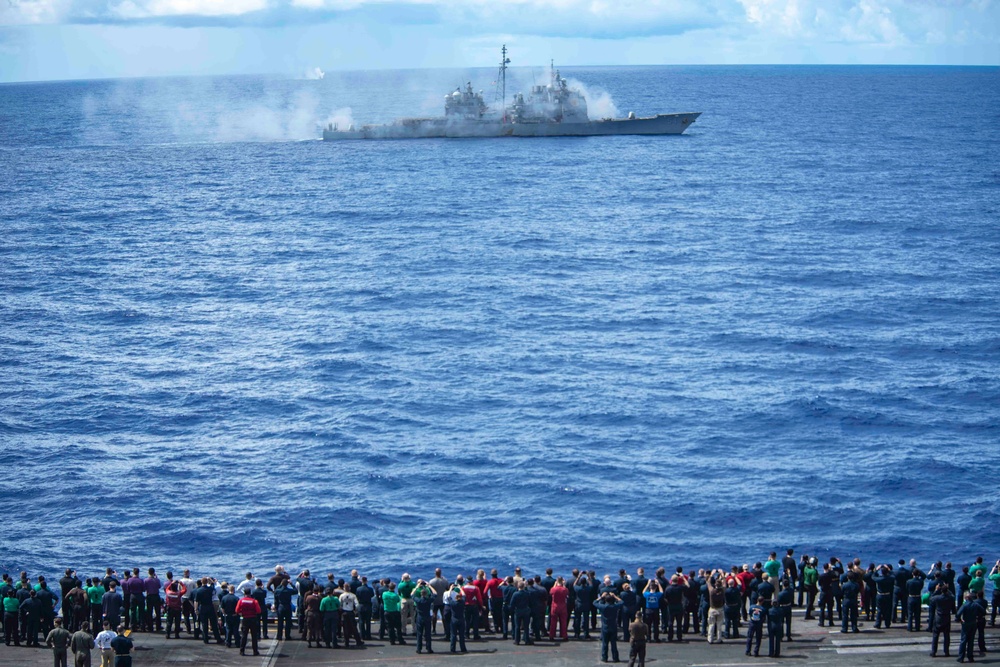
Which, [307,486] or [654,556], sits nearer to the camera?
[654,556]

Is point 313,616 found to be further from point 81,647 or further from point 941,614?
point 941,614

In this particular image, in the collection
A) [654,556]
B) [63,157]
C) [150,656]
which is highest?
[63,157]

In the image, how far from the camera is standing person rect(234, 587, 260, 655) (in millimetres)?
28984

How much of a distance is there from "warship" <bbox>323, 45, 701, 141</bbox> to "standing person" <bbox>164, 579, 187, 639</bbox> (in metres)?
154

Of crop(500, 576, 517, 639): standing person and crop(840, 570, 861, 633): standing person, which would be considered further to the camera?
crop(840, 570, 861, 633): standing person

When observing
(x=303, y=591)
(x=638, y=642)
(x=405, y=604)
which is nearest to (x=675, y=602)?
(x=638, y=642)

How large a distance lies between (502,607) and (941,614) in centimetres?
1117

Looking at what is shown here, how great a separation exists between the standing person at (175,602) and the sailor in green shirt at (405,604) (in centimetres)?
585

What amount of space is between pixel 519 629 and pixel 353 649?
4.36m

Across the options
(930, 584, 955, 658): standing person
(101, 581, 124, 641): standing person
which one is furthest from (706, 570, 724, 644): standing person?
(101, 581, 124, 641): standing person

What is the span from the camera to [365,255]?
323ft

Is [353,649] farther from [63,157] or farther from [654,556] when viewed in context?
[63,157]

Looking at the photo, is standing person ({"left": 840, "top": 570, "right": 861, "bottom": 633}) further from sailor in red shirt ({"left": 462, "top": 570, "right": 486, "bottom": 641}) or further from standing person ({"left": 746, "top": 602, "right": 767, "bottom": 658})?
sailor in red shirt ({"left": 462, "top": 570, "right": 486, "bottom": 641})

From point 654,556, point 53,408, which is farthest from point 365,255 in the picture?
point 654,556
